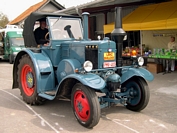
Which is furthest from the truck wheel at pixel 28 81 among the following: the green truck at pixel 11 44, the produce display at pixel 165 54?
the green truck at pixel 11 44

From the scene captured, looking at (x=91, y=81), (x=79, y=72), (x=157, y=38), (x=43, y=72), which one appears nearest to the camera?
(x=91, y=81)

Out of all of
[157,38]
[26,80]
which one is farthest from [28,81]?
[157,38]

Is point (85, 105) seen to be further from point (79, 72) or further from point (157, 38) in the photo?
point (157, 38)

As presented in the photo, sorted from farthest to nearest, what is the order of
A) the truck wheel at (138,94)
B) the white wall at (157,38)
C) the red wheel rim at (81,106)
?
the white wall at (157,38), the truck wheel at (138,94), the red wheel rim at (81,106)

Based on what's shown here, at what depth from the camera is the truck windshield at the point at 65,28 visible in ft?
18.3

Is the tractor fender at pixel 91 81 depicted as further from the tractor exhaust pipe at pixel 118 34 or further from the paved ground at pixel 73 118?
the tractor exhaust pipe at pixel 118 34

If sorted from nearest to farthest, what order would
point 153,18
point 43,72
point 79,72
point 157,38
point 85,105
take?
point 85,105 < point 79,72 < point 43,72 < point 153,18 < point 157,38

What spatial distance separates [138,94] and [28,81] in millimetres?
2673

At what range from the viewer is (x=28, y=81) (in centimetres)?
583

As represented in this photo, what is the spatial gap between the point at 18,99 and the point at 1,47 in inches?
485

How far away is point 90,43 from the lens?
16.1 feet

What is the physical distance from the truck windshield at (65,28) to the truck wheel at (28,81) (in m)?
0.93

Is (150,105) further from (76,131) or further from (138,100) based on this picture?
(76,131)

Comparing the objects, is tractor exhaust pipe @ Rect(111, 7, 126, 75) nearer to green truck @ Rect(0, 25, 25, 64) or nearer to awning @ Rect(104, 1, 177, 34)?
awning @ Rect(104, 1, 177, 34)
